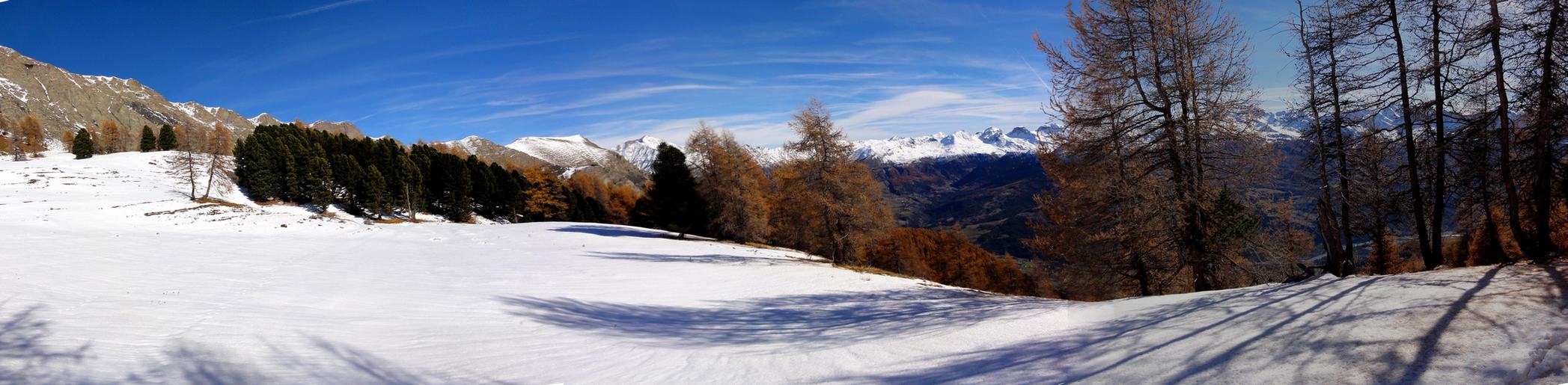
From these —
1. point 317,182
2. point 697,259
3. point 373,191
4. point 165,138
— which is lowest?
point 697,259

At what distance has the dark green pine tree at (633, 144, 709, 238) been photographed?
120 feet

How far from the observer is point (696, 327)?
981 centimetres

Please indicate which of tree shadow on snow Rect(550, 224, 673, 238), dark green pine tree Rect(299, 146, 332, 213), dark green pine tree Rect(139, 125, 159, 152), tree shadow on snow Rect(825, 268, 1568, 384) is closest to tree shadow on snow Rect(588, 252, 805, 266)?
tree shadow on snow Rect(550, 224, 673, 238)

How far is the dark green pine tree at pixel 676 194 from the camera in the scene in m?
36.5

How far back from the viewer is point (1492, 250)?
9.03 m

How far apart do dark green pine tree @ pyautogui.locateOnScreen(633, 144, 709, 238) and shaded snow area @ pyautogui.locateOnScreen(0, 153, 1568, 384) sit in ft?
65.5

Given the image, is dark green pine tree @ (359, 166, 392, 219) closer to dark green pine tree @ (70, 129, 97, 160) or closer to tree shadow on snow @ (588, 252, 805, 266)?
tree shadow on snow @ (588, 252, 805, 266)

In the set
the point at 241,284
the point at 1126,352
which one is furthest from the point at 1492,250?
the point at 241,284

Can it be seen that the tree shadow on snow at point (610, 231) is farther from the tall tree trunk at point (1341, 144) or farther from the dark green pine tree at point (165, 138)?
the dark green pine tree at point (165, 138)

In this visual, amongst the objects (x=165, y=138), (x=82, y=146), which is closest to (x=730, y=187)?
(x=82, y=146)

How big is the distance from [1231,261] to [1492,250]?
13.4 feet

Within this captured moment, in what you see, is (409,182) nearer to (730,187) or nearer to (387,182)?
(387,182)

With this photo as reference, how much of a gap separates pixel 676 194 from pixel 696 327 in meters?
27.9

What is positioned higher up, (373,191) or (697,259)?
(373,191)
